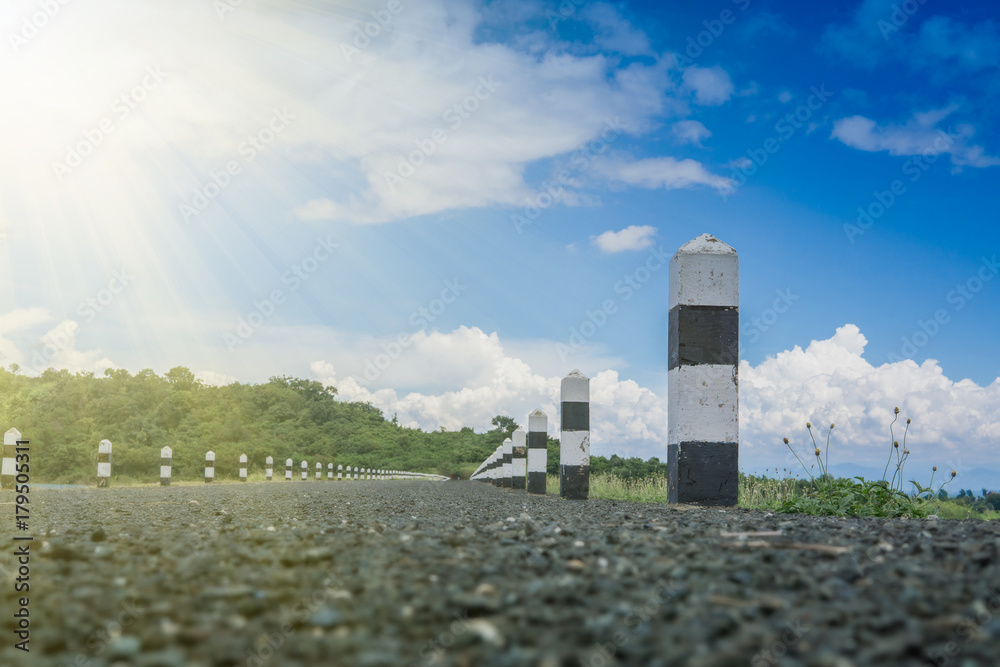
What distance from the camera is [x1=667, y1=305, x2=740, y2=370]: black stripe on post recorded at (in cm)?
509

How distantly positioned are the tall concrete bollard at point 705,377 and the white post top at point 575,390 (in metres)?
3.47

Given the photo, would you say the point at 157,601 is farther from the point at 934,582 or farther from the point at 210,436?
the point at 210,436

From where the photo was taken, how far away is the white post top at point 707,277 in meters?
5.17

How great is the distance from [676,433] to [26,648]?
4296 millimetres

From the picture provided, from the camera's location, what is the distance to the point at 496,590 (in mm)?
1713

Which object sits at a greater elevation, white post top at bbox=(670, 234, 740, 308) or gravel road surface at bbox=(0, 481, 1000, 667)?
white post top at bbox=(670, 234, 740, 308)

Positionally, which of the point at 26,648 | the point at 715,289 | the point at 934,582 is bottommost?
the point at 26,648

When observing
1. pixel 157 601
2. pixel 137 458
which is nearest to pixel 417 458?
pixel 137 458

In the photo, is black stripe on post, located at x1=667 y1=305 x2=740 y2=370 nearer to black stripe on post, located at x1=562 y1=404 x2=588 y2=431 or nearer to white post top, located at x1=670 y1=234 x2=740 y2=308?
white post top, located at x1=670 y1=234 x2=740 y2=308

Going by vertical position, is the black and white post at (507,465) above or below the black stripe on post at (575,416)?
below

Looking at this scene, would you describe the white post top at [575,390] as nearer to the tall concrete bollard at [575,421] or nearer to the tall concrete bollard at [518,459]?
the tall concrete bollard at [575,421]

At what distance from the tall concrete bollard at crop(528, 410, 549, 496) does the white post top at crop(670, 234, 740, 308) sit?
259 inches

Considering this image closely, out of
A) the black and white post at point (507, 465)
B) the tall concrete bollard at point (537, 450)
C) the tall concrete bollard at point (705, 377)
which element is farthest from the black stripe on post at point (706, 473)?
the black and white post at point (507, 465)

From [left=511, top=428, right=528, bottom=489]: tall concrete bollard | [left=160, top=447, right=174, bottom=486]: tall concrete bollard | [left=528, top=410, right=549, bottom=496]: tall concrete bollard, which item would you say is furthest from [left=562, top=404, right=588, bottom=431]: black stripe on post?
[left=160, top=447, right=174, bottom=486]: tall concrete bollard
